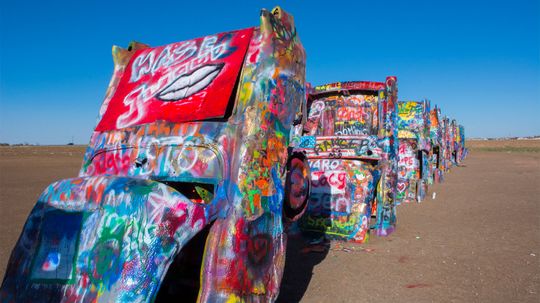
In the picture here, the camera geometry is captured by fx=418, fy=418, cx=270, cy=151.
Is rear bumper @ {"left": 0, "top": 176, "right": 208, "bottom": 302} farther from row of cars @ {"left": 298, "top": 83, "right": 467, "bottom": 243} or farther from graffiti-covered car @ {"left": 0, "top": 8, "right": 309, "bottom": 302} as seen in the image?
row of cars @ {"left": 298, "top": 83, "right": 467, "bottom": 243}

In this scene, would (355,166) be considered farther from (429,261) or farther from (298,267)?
(298,267)

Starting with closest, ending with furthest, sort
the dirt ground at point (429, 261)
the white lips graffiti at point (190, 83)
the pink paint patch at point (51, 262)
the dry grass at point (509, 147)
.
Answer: the pink paint patch at point (51, 262), the white lips graffiti at point (190, 83), the dirt ground at point (429, 261), the dry grass at point (509, 147)

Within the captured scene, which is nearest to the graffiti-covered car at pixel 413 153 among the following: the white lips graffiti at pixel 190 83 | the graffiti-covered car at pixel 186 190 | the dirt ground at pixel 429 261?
the dirt ground at pixel 429 261

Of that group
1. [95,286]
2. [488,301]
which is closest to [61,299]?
[95,286]

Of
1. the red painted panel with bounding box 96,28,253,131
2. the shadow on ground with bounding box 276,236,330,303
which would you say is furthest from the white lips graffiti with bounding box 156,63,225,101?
the shadow on ground with bounding box 276,236,330,303

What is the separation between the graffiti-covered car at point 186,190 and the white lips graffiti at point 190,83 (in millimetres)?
Answer: 14

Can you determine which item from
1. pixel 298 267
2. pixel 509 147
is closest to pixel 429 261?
pixel 298 267

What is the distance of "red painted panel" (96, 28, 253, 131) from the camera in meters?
4.08

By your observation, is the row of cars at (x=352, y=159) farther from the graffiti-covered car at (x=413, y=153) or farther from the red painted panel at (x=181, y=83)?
the graffiti-covered car at (x=413, y=153)

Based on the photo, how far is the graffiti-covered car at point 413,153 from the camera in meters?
12.7

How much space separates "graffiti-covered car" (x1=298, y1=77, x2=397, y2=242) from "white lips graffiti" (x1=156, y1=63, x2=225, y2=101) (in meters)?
3.92

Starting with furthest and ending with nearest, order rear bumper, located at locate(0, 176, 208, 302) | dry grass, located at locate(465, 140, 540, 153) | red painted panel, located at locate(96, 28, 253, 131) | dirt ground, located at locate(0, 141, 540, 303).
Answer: dry grass, located at locate(465, 140, 540, 153)
dirt ground, located at locate(0, 141, 540, 303)
red painted panel, located at locate(96, 28, 253, 131)
rear bumper, located at locate(0, 176, 208, 302)

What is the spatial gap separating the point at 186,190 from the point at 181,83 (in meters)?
1.15

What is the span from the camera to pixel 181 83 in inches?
175
